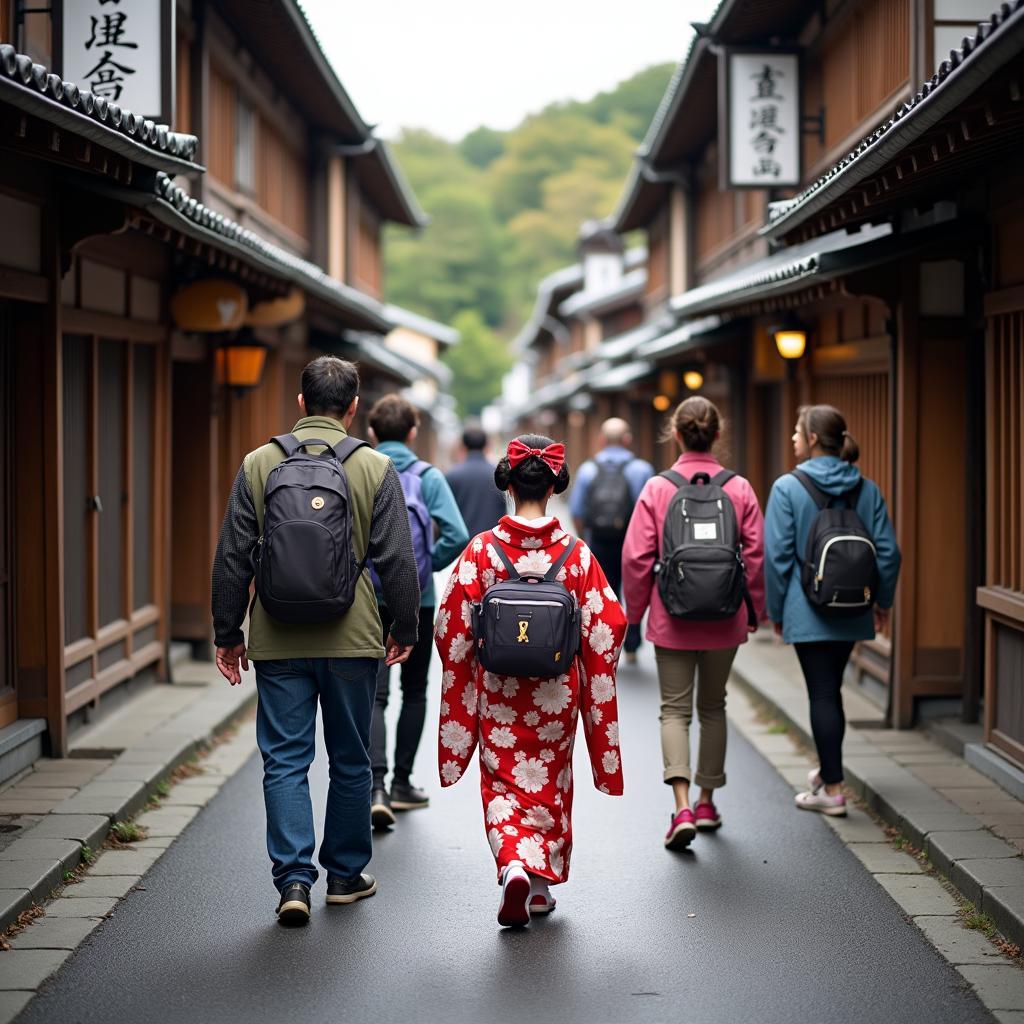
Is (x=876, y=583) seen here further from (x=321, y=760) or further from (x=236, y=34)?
(x=236, y=34)

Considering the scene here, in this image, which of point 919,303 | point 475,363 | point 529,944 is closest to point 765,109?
point 919,303

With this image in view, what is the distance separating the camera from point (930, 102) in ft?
17.7

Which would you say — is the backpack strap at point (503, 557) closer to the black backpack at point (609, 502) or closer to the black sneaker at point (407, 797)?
the black sneaker at point (407, 797)

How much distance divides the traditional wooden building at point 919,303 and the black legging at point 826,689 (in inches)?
39.2

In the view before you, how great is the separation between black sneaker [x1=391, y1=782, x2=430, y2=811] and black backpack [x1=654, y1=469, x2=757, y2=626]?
177 centimetres

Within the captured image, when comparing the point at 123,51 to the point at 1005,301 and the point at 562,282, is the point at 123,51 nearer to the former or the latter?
the point at 1005,301

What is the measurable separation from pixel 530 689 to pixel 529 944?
0.95 meters

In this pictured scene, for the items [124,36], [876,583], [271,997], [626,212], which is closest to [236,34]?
[124,36]

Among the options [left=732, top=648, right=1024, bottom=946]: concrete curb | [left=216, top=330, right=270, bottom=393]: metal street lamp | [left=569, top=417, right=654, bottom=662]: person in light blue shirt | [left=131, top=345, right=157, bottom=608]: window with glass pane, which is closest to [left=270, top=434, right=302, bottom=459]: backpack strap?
[left=732, top=648, right=1024, bottom=946]: concrete curb

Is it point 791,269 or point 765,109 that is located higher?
point 765,109

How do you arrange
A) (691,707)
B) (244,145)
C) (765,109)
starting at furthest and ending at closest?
(244,145) < (765,109) < (691,707)

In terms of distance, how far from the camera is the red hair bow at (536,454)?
5738 millimetres

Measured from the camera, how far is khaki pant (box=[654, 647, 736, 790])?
697 cm

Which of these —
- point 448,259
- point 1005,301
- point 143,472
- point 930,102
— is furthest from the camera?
point 448,259
